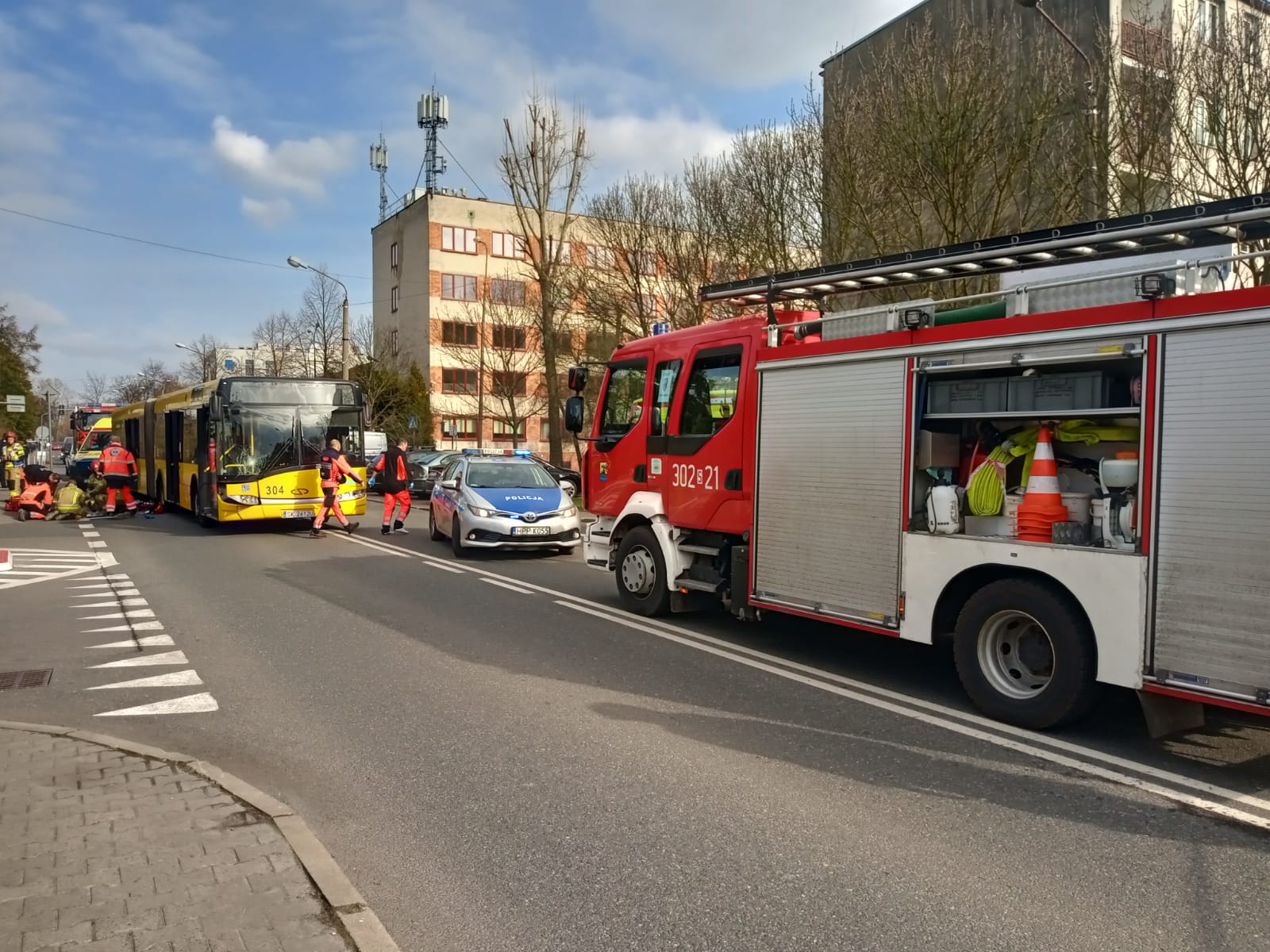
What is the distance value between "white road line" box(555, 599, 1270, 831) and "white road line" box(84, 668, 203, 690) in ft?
12.2

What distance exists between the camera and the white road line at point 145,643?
845cm

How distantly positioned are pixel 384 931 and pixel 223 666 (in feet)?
15.8

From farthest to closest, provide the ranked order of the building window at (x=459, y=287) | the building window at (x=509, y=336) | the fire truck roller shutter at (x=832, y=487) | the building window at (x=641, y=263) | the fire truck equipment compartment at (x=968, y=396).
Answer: the building window at (x=459, y=287)
the building window at (x=509, y=336)
the building window at (x=641, y=263)
the fire truck roller shutter at (x=832, y=487)
the fire truck equipment compartment at (x=968, y=396)

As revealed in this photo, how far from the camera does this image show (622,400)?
10.1 metres

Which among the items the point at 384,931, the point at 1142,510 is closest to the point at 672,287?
the point at 1142,510

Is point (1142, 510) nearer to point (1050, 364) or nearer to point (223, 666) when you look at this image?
point (1050, 364)

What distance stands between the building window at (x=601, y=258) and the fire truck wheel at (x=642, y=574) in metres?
17.0

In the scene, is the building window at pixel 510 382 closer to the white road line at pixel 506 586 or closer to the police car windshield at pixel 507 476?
the police car windshield at pixel 507 476

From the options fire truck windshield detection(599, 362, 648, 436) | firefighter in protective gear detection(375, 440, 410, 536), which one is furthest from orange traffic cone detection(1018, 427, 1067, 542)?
firefighter in protective gear detection(375, 440, 410, 536)

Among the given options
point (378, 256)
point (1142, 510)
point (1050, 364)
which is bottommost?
point (1142, 510)

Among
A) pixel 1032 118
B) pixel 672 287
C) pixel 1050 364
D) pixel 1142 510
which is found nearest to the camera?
pixel 1142 510

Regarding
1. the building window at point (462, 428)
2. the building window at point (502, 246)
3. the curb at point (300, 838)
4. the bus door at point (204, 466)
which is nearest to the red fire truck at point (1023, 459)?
the curb at point (300, 838)

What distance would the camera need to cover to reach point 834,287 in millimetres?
7918

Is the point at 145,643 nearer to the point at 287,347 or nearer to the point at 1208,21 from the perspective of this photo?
the point at 1208,21
